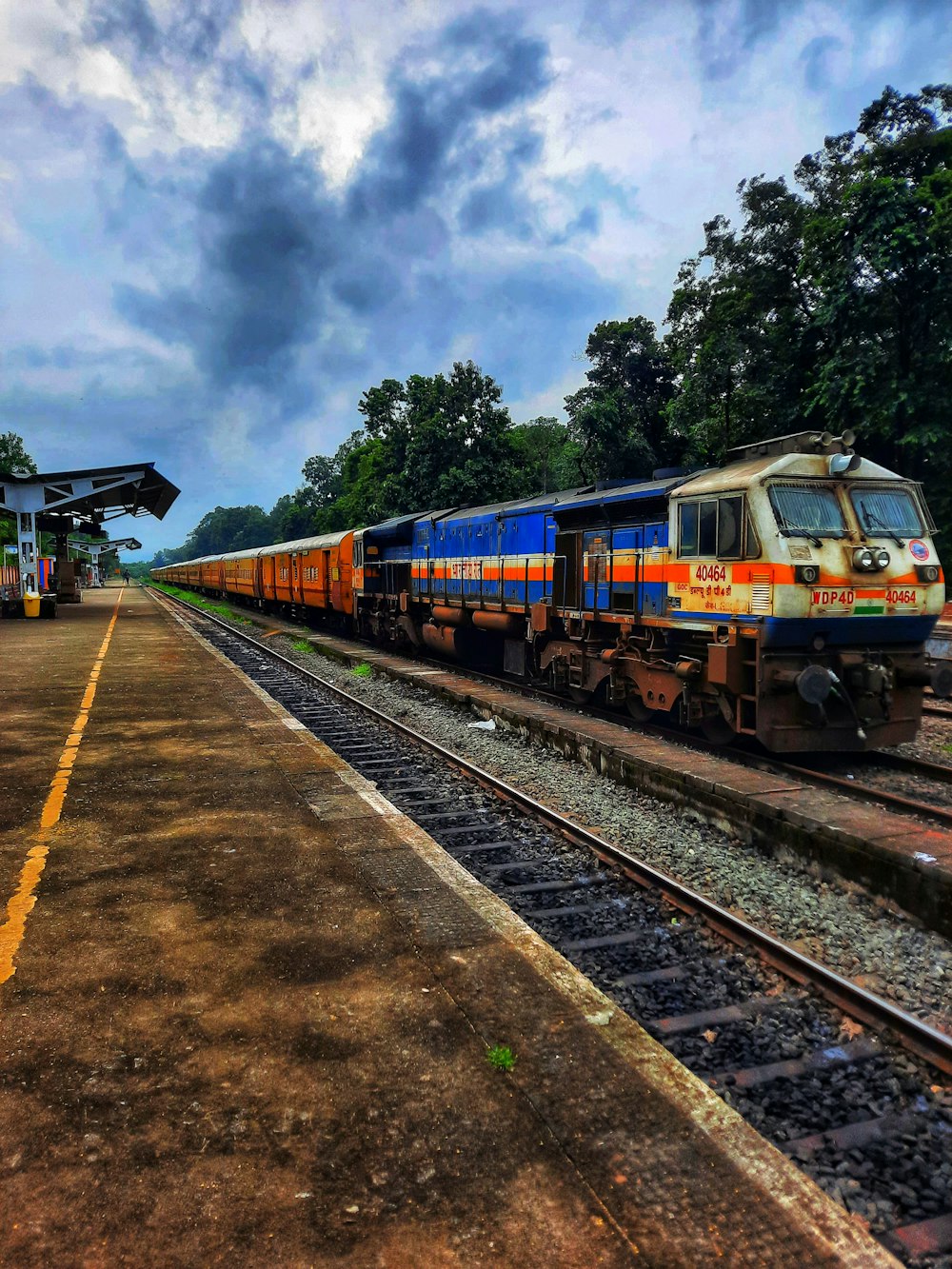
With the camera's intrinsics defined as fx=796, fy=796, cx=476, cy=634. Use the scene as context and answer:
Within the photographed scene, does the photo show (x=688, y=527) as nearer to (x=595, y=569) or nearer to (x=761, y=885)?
(x=595, y=569)

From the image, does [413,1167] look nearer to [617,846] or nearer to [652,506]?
[617,846]

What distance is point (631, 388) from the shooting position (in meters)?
40.4

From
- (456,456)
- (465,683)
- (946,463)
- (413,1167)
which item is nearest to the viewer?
(413,1167)

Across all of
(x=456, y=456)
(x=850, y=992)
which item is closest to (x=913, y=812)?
(x=850, y=992)

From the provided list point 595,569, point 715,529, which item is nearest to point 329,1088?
point 715,529

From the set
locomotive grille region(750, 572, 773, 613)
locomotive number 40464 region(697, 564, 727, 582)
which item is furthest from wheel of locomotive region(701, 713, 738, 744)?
locomotive grille region(750, 572, 773, 613)

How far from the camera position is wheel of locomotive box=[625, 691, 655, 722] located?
1180cm

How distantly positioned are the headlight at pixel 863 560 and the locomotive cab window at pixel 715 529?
1116mm

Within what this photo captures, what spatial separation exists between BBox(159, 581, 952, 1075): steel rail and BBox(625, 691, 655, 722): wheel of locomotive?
3.43 metres

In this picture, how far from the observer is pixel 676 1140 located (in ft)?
10.2

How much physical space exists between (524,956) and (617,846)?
281 centimetres

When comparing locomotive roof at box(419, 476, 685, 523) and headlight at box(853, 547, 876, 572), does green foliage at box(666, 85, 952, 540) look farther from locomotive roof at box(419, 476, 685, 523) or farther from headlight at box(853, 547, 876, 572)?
headlight at box(853, 547, 876, 572)

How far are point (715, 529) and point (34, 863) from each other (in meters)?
7.65

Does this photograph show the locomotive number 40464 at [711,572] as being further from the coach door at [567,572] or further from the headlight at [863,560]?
the coach door at [567,572]
